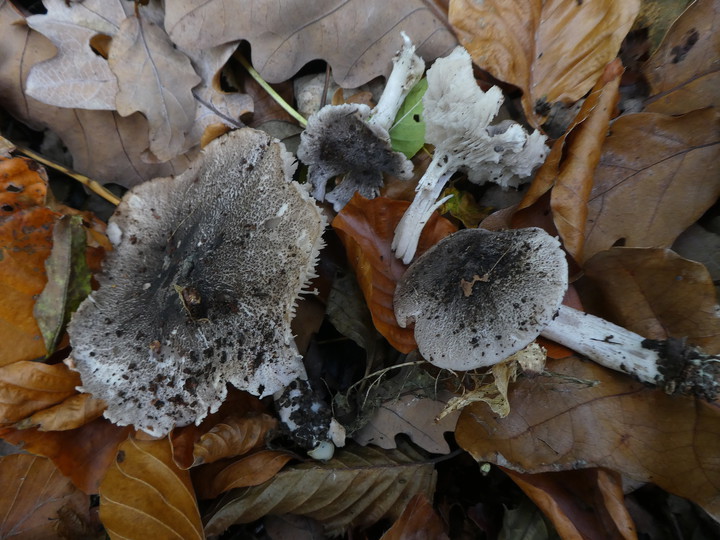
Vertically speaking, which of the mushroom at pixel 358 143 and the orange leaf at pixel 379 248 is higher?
the mushroom at pixel 358 143

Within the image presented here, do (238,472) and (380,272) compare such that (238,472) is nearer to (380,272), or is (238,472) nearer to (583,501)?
(380,272)

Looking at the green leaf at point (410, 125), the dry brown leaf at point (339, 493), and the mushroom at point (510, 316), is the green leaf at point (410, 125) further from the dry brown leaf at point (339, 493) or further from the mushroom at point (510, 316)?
the dry brown leaf at point (339, 493)

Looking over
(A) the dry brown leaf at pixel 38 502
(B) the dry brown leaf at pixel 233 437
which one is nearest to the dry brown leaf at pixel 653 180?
(B) the dry brown leaf at pixel 233 437

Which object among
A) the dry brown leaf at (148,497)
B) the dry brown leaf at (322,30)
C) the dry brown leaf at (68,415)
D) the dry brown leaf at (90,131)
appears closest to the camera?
the dry brown leaf at (148,497)

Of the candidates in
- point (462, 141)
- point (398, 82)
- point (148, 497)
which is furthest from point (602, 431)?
point (148, 497)

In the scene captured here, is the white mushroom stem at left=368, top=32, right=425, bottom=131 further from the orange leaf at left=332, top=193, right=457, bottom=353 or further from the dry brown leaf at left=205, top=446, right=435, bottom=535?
the dry brown leaf at left=205, top=446, right=435, bottom=535
